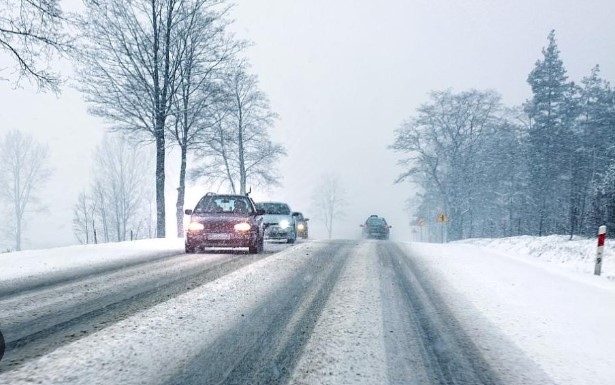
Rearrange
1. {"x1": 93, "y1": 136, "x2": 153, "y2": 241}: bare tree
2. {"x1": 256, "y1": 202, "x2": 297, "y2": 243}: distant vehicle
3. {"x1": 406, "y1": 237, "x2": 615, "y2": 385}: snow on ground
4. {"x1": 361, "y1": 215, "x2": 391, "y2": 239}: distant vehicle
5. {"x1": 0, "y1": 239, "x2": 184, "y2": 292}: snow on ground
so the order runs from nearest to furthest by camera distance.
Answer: {"x1": 406, "y1": 237, "x2": 615, "y2": 385}: snow on ground, {"x1": 0, "y1": 239, "x2": 184, "y2": 292}: snow on ground, {"x1": 256, "y1": 202, "x2": 297, "y2": 243}: distant vehicle, {"x1": 361, "y1": 215, "x2": 391, "y2": 239}: distant vehicle, {"x1": 93, "y1": 136, "x2": 153, "y2": 241}: bare tree

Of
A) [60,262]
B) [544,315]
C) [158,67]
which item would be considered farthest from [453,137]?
[544,315]

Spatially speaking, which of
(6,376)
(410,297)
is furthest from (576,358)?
(6,376)

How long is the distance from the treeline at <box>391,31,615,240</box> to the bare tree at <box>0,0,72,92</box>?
98.6 feet

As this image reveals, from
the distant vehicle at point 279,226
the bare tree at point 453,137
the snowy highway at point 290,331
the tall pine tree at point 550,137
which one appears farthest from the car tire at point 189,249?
the tall pine tree at point 550,137

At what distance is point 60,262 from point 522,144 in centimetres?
4141

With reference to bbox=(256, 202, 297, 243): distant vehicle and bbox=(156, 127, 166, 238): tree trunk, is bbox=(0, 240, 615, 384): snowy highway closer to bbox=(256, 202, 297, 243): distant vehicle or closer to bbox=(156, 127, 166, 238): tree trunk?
bbox=(256, 202, 297, 243): distant vehicle

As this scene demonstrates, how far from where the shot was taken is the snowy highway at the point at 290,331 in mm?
3150

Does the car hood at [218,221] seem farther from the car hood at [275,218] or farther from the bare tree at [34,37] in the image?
the car hood at [275,218]

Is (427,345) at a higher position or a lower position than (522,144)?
lower

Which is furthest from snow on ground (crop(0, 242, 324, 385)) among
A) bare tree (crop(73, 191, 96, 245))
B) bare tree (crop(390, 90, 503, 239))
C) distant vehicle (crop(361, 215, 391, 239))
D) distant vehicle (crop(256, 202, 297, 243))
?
bare tree (crop(390, 90, 503, 239))

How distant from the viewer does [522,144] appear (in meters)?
42.1

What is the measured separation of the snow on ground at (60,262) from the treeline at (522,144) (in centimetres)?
2906

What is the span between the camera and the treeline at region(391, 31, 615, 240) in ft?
121

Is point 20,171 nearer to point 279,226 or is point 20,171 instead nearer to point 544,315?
point 279,226
